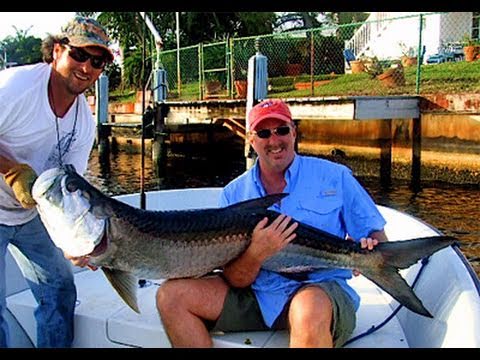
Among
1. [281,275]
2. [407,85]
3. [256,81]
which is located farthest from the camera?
[407,85]

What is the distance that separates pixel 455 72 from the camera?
14234mm

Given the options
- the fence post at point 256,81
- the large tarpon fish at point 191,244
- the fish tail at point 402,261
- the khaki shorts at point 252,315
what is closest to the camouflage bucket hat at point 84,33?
the large tarpon fish at point 191,244

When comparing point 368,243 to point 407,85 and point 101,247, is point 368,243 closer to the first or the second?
point 101,247

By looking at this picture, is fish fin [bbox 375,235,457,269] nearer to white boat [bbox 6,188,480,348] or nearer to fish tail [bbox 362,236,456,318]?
fish tail [bbox 362,236,456,318]

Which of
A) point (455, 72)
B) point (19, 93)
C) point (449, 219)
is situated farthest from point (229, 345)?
point (455, 72)

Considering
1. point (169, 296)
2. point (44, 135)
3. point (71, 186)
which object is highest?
point (44, 135)

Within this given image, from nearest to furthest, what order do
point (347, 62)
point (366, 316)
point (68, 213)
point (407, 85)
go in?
point (68, 213), point (366, 316), point (407, 85), point (347, 62)

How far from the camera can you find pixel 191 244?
9.62 ft

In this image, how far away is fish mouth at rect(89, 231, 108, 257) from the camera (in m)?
2.76

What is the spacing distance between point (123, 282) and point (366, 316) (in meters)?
1.56

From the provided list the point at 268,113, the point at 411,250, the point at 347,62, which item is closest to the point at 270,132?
the point at 268,113

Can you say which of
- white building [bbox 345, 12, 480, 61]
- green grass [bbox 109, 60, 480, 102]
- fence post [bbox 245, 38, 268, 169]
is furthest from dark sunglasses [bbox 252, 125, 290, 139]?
white building [bbox 345, 12, 480, 61]

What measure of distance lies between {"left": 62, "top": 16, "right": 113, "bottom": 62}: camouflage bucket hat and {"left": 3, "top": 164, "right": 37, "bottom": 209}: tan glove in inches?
27.1
